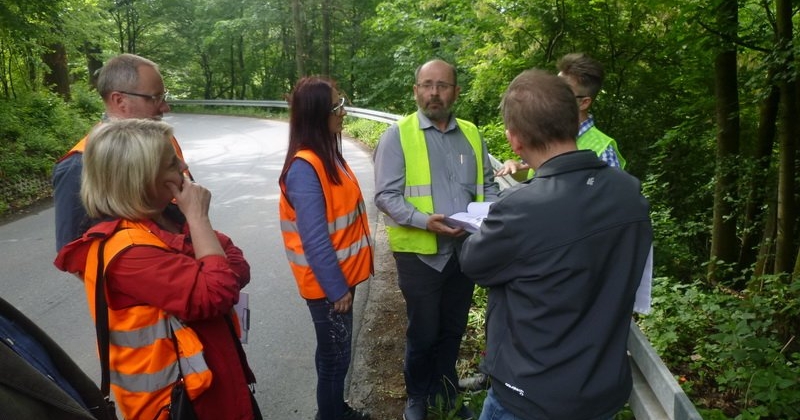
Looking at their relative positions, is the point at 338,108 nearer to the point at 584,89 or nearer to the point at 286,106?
the point at 584,89

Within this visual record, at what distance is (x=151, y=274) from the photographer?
186cm

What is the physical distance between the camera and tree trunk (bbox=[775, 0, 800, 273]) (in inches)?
240

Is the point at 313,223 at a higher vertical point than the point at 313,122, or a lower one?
lower

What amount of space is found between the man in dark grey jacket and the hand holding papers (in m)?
0.78

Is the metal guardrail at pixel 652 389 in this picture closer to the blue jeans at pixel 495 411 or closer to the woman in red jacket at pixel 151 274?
the blue jeans at pixel 495 411

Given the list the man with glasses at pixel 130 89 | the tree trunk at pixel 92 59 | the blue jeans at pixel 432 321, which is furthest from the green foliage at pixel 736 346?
the tree trunk at pixel 92 59

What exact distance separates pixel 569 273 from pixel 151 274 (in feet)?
4.49

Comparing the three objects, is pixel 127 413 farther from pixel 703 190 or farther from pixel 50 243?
pixel 703 190

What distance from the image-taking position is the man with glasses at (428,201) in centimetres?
306

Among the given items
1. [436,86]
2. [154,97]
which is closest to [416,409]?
[436,86]

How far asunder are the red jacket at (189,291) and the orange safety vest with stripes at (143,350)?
1.4 inches

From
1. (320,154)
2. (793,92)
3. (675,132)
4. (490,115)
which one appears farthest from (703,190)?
(320,154)

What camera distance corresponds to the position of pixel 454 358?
3410 millimetres

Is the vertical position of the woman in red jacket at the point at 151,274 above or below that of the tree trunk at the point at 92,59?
below
